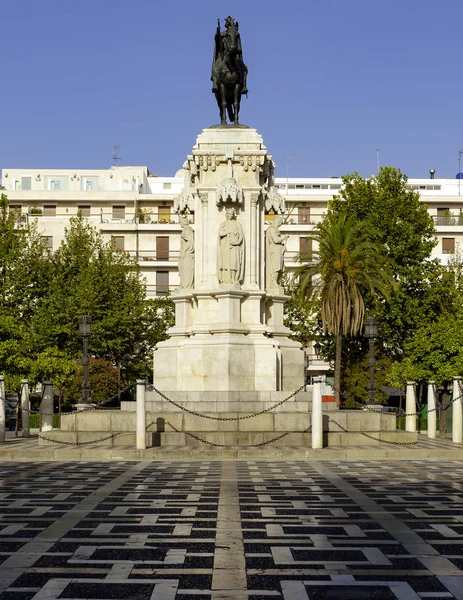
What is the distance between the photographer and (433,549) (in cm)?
888

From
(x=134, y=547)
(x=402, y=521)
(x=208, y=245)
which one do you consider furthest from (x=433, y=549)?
(x=208, y=245)

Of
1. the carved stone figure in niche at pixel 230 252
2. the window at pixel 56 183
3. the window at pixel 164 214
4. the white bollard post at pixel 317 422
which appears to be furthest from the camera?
the window at pixel 56 183

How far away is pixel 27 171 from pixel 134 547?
246ft

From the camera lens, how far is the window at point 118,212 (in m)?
74.7

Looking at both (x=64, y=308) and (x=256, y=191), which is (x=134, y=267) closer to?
(x=64, y=308)

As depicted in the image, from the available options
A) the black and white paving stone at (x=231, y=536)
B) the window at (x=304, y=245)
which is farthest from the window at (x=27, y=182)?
the black and white paving stone at (x=231, y=536)

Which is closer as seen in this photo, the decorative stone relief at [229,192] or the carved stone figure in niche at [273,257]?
the decorative stone relief at [229,192]

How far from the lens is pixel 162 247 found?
70750mm

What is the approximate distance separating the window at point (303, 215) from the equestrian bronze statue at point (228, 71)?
4755 cm

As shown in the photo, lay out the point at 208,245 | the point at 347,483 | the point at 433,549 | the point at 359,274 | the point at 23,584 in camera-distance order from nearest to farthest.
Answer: the point at 23,584
the point at 433,549
the point at 347,483
the point at 208,245
the point at 359,274

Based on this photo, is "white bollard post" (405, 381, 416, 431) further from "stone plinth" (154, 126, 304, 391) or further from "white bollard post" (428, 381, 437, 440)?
"stone plinth" (154, 126, 304, 391)

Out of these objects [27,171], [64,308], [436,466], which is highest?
[27,171]

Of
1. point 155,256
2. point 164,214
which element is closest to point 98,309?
point 155,256

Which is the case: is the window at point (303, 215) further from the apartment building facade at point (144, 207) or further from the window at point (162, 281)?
the window at point (162, 281)
